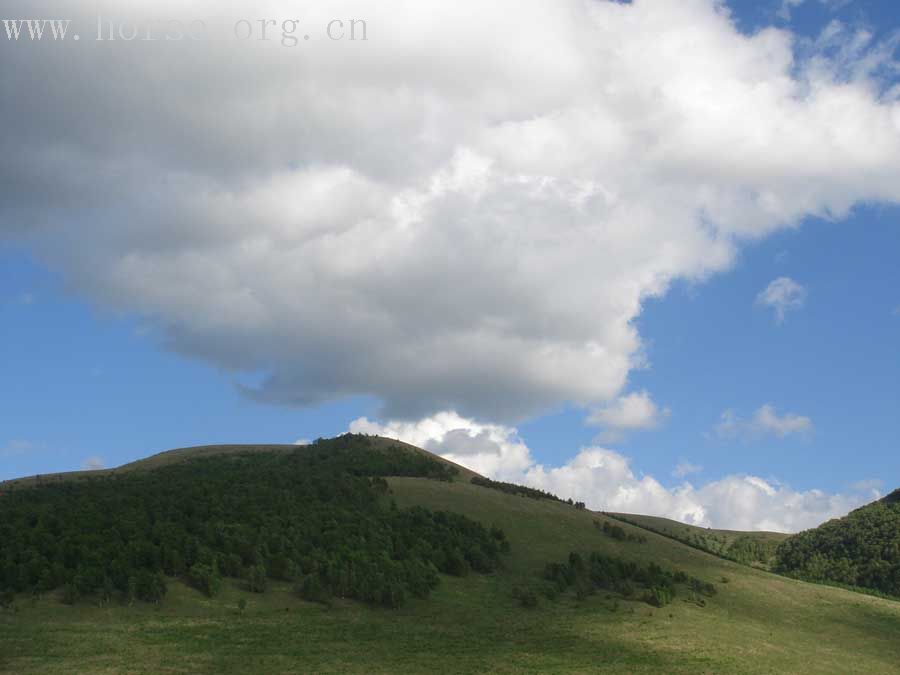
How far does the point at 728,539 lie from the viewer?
154 metres

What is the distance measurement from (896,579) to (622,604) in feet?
200

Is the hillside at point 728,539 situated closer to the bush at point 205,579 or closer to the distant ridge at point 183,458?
the distant ridge at point 183,458

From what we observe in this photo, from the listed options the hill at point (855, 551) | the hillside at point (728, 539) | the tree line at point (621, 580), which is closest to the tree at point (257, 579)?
the tree line at point (621, 580)

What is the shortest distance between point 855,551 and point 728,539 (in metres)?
47.8

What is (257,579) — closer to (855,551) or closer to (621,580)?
(621,580)

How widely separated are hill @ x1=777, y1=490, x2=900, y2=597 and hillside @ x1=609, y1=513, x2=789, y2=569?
445cm

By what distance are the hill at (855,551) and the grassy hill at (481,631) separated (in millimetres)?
39819

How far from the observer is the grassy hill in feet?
116

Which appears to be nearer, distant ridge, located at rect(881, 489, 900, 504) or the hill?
the hill

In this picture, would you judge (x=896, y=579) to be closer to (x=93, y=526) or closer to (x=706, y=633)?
(x=706, y=633)

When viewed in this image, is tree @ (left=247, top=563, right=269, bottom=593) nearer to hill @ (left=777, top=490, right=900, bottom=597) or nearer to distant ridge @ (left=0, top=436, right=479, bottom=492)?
distant ridge @ (left=0, top=436, right=479, bottom=492)

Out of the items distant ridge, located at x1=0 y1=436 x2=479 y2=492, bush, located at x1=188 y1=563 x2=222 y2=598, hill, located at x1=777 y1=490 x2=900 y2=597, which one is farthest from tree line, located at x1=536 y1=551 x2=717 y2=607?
hill, located at x1=777 y1=490 x2=900 y2=597

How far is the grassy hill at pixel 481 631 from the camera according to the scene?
35.4m

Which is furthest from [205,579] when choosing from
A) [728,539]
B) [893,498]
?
[728,539]
